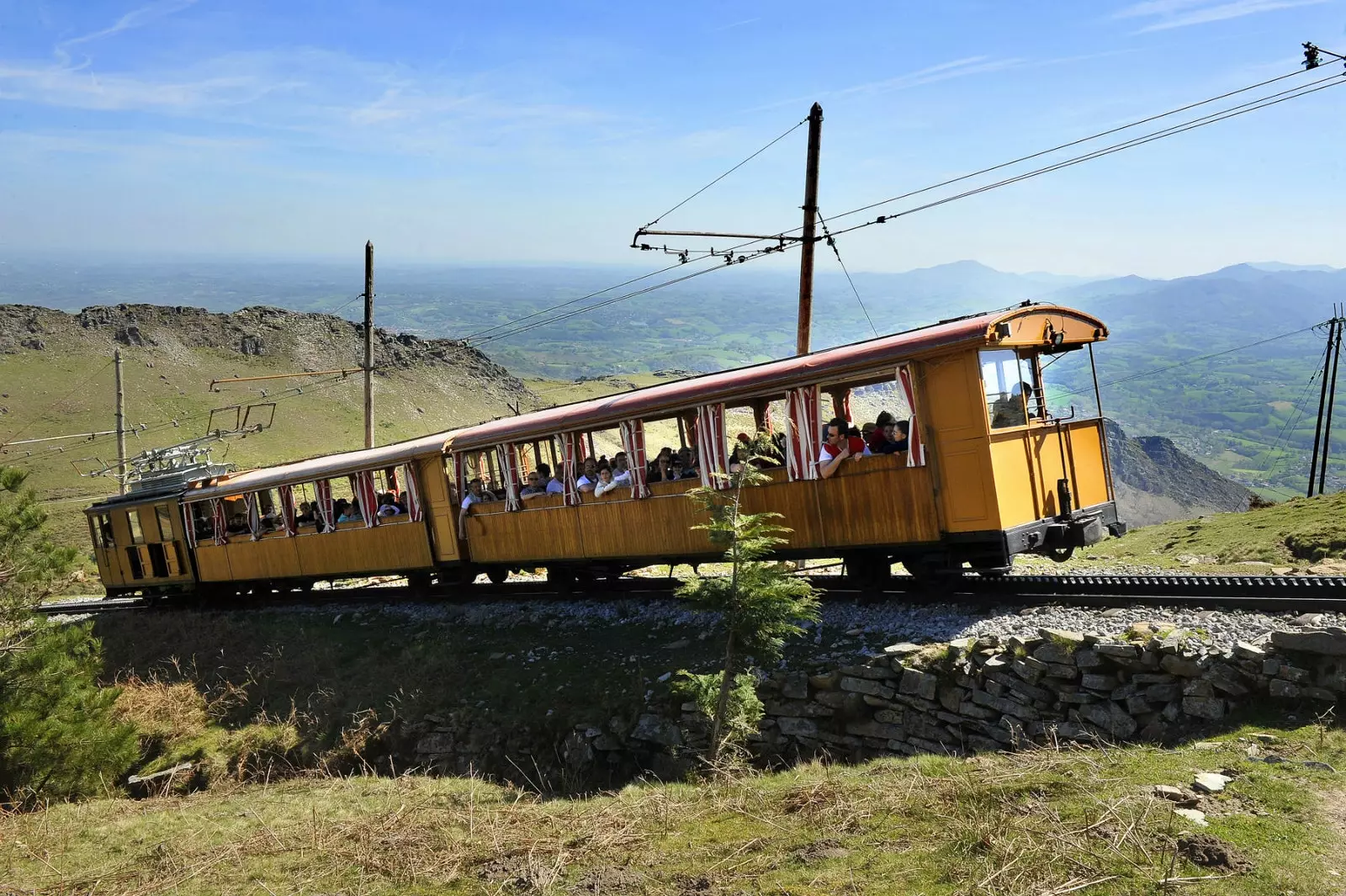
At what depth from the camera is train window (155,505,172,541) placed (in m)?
→ 26.4

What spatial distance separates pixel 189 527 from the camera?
26.0m

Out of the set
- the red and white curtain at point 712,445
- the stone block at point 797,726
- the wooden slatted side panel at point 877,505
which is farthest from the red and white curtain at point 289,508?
the stone block at point 797,726

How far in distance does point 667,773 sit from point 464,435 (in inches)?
352

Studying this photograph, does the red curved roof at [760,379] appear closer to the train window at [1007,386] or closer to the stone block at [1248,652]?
the train window at [1007,386]

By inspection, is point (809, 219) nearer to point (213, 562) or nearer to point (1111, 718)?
point (1111, 718)

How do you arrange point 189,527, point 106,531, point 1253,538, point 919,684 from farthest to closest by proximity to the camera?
1. point 106,531
2. point 189,527
3. point 1253,538
4. point 919,684

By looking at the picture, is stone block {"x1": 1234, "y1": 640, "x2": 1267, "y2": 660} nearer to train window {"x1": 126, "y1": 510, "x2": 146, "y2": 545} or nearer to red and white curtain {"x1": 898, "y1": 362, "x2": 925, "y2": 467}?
red and white curtain {"x1": 898, "y1": 362, "x2": 925, "y2": 467}

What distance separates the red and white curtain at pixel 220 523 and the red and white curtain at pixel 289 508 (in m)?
2.62

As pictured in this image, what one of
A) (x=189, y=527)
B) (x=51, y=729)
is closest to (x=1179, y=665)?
(x=51, y=729)

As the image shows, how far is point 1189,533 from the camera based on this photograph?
70.6 feet

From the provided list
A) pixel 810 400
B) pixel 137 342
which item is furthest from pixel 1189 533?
pixel 137 342

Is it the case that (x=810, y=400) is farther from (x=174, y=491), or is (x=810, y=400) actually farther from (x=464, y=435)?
(x=174, y=491)

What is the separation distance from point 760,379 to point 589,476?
4.27m

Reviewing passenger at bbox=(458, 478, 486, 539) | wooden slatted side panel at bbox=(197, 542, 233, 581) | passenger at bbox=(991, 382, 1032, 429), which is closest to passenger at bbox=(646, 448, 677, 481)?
passenger at bbox=(458, 478, 486, 539)
